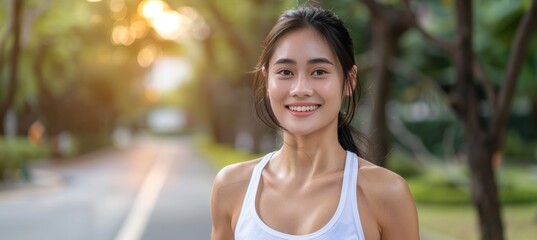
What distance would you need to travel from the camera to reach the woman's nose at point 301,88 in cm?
251

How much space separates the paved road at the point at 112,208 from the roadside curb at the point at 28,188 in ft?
0.09

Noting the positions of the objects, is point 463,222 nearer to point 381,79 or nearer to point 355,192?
point 381,79

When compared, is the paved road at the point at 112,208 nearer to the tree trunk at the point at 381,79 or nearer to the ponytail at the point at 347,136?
the tree trunk at the point at 381,79

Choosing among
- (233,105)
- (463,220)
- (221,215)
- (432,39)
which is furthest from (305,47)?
(233,105)

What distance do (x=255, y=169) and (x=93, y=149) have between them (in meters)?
57.8

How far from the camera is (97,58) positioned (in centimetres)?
A: 4628

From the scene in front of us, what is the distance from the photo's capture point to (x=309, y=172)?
2631 millimetres

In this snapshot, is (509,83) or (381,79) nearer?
(509,83)

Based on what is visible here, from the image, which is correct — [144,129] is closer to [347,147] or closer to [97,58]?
[97,58]

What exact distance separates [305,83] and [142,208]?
16782 millimetres

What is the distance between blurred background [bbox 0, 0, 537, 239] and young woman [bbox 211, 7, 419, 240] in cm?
35

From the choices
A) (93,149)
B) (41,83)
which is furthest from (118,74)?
(41,83)

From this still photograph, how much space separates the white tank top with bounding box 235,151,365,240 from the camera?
238cm

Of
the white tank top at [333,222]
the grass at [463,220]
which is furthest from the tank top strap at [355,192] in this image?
the grass at [463,220]
